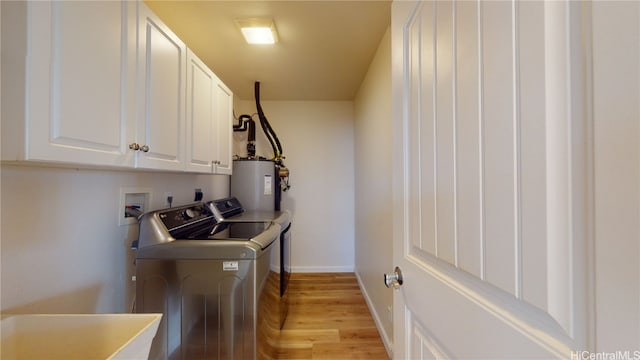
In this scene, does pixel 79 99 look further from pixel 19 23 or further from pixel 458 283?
pixel 458 283

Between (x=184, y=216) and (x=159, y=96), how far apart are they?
2.31 feet

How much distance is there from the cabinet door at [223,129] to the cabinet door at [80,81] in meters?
0.91

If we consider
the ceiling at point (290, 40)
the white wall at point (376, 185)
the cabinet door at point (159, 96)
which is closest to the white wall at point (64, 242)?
the cabinet door at point (159, 96)

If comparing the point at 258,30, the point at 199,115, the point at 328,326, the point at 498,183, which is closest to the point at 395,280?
the point at 498,183

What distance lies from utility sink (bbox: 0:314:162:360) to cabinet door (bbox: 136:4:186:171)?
1.87 feet

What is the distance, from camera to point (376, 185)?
2293mm

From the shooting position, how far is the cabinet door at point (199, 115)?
1507mm

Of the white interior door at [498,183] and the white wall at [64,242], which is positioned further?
the white wall at [64,242]

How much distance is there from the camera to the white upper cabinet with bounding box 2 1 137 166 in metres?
0.66

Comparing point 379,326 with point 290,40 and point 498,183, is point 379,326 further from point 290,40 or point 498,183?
point 290,40

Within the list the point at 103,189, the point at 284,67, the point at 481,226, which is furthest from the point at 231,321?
the point at 284,67

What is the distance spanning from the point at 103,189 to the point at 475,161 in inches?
58.1

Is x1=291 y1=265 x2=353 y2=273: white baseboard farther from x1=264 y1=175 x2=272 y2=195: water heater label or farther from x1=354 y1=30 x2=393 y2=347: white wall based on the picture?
x1=264 y1=175 x2=272 y2=195: water heater label

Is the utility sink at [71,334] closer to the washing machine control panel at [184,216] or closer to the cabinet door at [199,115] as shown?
the washing machine control panel at [184,216]
